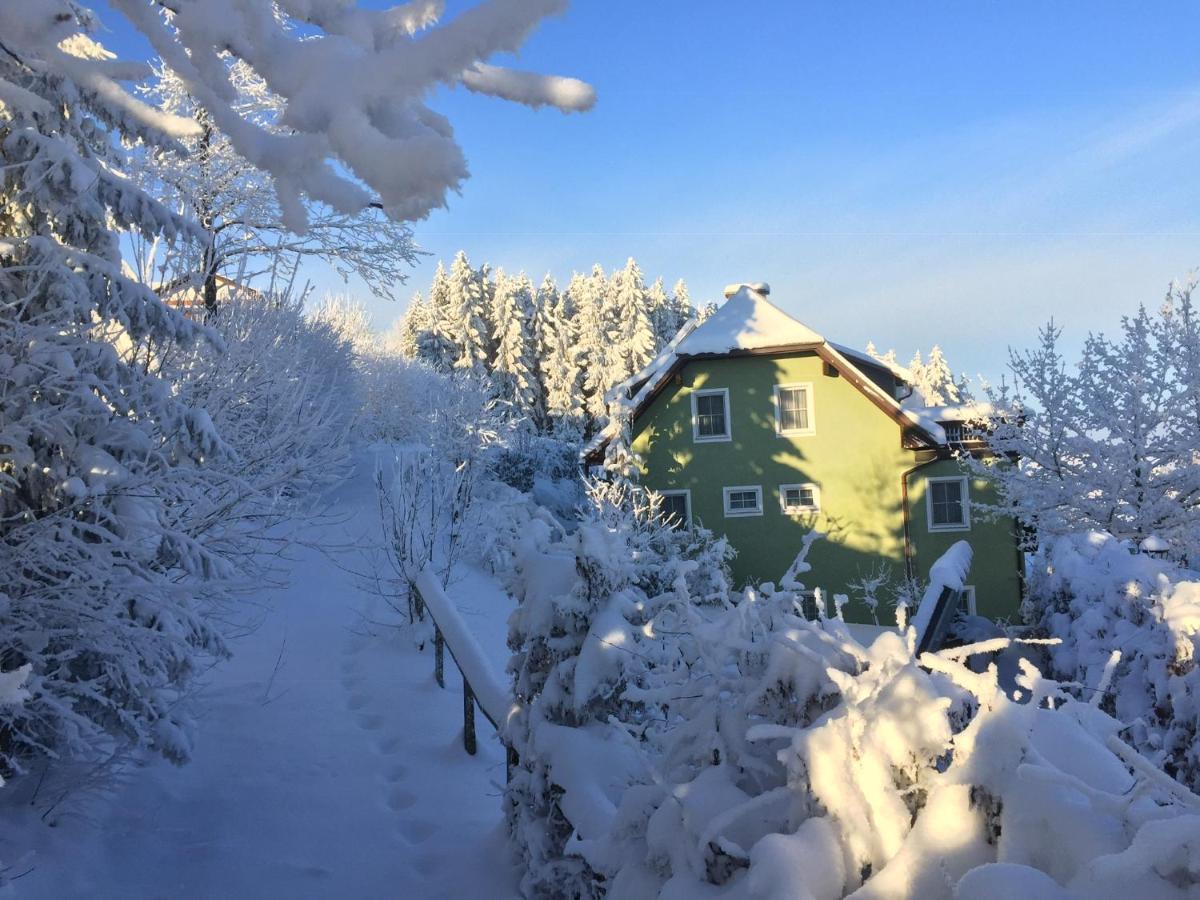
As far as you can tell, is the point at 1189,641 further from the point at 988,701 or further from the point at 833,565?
the point at 833,565

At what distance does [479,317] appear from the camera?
176 feet

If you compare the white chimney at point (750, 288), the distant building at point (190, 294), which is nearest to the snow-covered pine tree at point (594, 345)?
the white chimney at point (750, 288)

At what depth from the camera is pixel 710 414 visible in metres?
21.0

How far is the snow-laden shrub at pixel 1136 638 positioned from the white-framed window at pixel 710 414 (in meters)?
13.5

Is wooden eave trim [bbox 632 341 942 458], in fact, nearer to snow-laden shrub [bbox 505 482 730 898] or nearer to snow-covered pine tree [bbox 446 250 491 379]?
snow-laden shrub [bbox 505 482 730 898]

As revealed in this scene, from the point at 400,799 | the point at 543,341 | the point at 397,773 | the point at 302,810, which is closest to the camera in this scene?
the point at 302,810

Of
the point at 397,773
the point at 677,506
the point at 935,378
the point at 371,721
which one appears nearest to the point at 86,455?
the point at 397,773

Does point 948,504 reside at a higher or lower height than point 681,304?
lower

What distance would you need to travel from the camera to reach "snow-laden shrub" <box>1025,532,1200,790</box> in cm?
452

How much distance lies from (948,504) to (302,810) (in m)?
18.5

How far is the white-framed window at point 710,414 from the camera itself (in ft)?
68.5

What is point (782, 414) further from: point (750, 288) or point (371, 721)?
point (371, 721)

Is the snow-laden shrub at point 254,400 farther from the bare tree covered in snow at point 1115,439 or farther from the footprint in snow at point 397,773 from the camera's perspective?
the bare tree covered in snow at point 1115,439

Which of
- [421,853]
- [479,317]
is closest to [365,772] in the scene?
[421,853]
